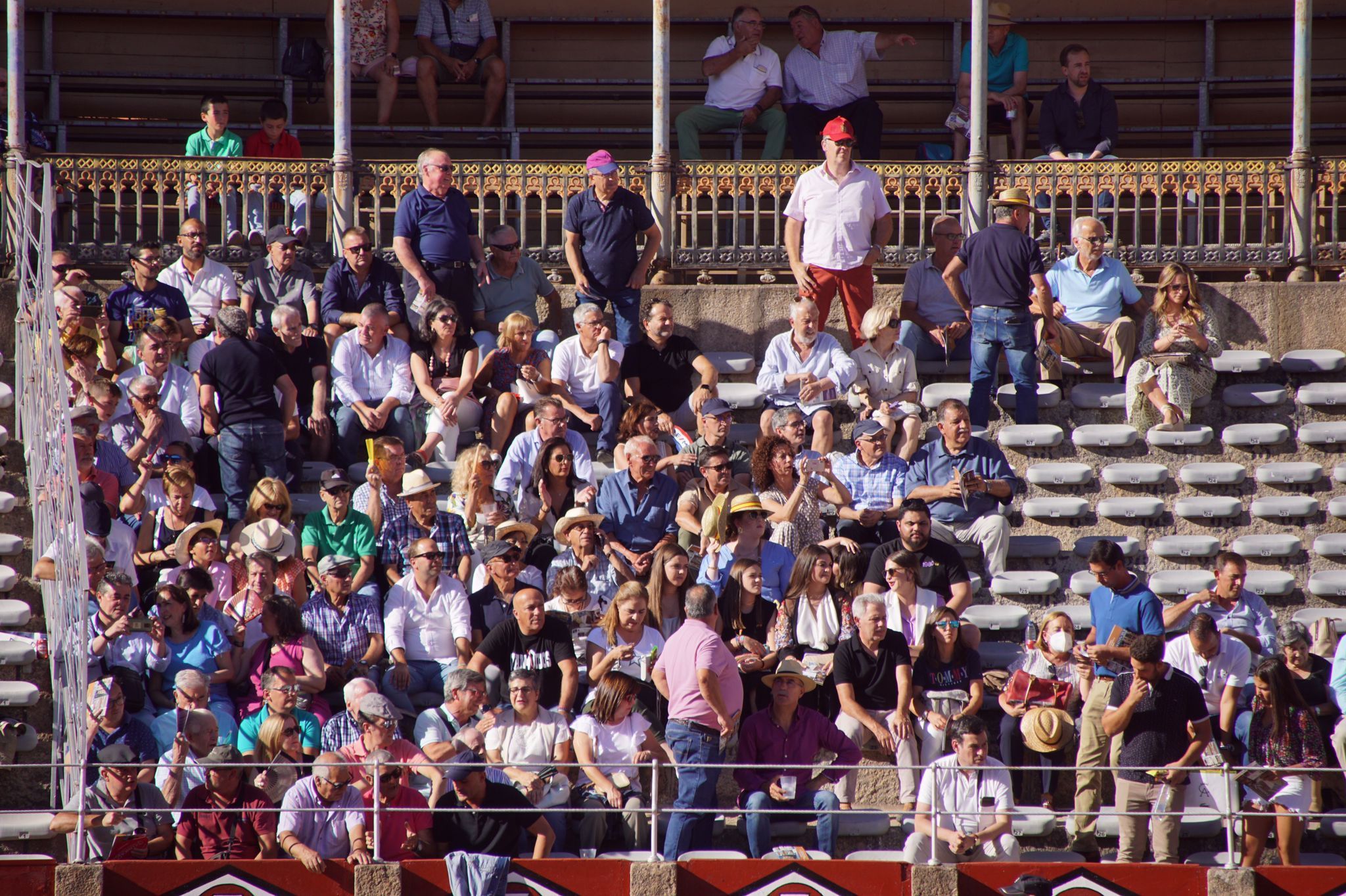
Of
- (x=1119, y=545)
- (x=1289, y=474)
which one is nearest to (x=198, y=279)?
(x=1119, y=545)

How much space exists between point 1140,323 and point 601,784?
219 inches

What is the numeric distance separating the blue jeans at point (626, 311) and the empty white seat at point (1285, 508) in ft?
13.3

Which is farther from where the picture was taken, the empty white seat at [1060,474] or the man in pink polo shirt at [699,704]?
the empty white seat at [1060,474]

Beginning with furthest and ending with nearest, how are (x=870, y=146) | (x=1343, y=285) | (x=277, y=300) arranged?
(x=870, y=146)
(x=1343, y=285)
(x=277, y=300)

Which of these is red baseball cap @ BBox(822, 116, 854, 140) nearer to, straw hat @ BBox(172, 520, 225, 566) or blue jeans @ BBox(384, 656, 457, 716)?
blue jeans @ BBox(384, 656, 457, 716)

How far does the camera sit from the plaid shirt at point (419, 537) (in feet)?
35.2

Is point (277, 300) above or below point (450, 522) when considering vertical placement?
above

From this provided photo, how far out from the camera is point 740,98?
602 inches

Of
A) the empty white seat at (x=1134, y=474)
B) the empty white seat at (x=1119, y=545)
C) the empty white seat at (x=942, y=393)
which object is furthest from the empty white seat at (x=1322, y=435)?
the empty white seat at (x=942, y=393)

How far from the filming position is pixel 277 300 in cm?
1266

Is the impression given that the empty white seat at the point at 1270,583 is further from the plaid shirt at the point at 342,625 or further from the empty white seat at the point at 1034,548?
the plaid shirt at the point at 342,625

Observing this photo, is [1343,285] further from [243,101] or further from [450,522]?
[243,101]

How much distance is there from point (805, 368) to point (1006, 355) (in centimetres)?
130

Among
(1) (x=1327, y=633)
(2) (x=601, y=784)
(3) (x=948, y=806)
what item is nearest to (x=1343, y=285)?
(1) (x=1327, y=633)
